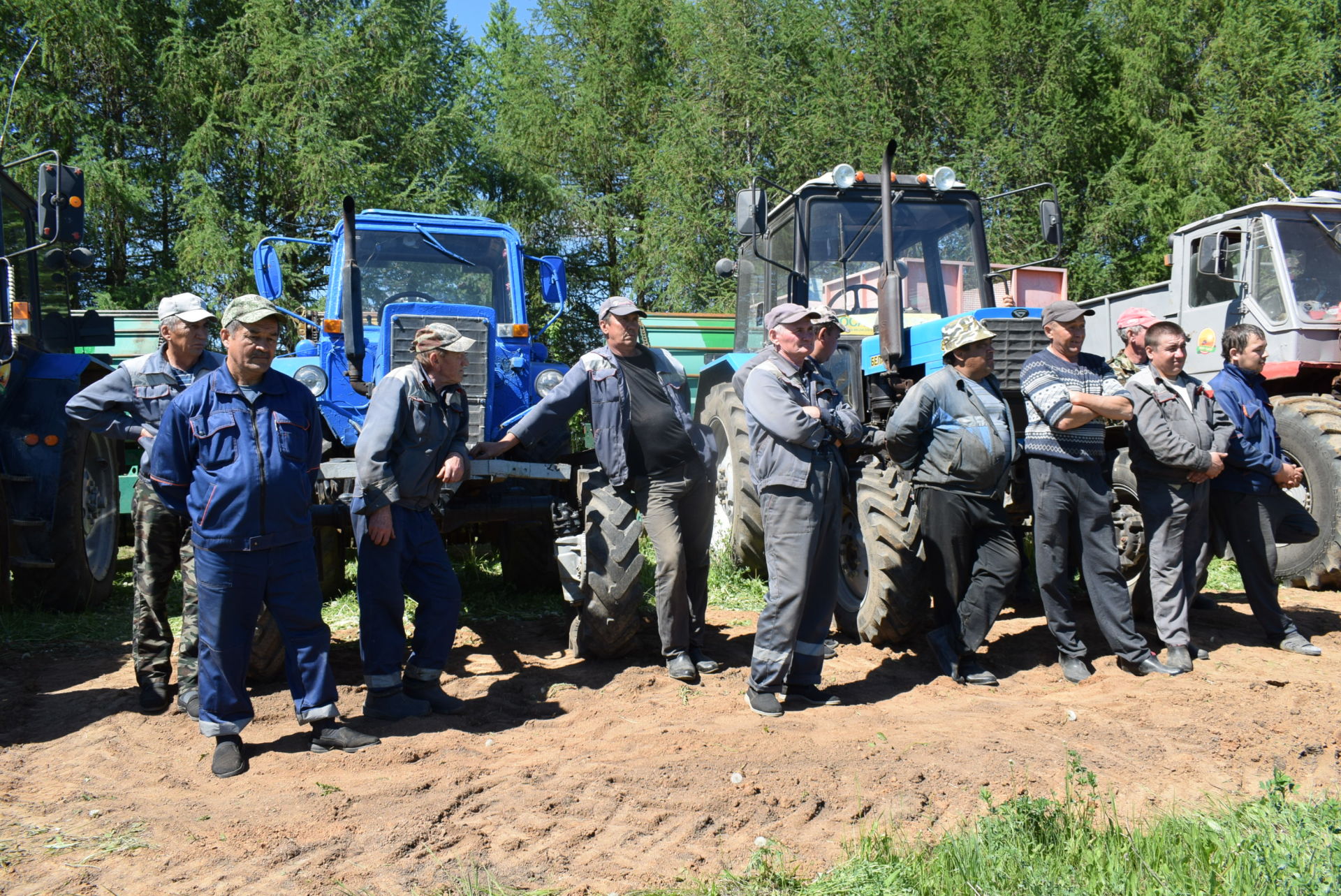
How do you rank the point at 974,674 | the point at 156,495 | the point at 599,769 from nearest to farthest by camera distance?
1. the point at 599,769
2. the point at 156,495
3. the point at 974,674

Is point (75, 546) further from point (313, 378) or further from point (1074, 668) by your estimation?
point (1074, 668)

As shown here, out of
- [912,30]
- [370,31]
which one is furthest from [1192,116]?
[370,31]

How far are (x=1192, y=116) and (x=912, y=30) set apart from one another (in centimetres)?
533

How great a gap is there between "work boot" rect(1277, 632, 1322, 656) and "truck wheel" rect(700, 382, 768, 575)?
2817 mm

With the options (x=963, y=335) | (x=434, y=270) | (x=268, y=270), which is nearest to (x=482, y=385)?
(x=434, y=270)

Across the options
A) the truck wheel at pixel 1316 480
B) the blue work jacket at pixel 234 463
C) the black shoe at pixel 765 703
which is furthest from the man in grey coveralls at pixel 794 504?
the truck wheel at pixel 1316 480

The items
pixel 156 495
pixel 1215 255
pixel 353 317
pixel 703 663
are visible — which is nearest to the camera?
pixel 156 495

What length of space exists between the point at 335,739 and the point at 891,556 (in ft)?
8.84

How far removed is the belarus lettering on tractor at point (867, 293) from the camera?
5.96 m

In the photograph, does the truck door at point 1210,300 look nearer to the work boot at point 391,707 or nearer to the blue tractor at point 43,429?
the work boot at point 391,707

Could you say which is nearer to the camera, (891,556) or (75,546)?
(891,556)

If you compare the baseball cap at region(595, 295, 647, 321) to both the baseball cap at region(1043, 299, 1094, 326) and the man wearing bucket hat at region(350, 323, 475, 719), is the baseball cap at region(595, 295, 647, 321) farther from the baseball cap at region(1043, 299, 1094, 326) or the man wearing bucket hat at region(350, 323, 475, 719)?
the baseball cap at region(1043, 299, 1094, 326)

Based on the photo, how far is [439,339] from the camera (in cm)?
462

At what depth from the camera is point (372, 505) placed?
4.46 metres
